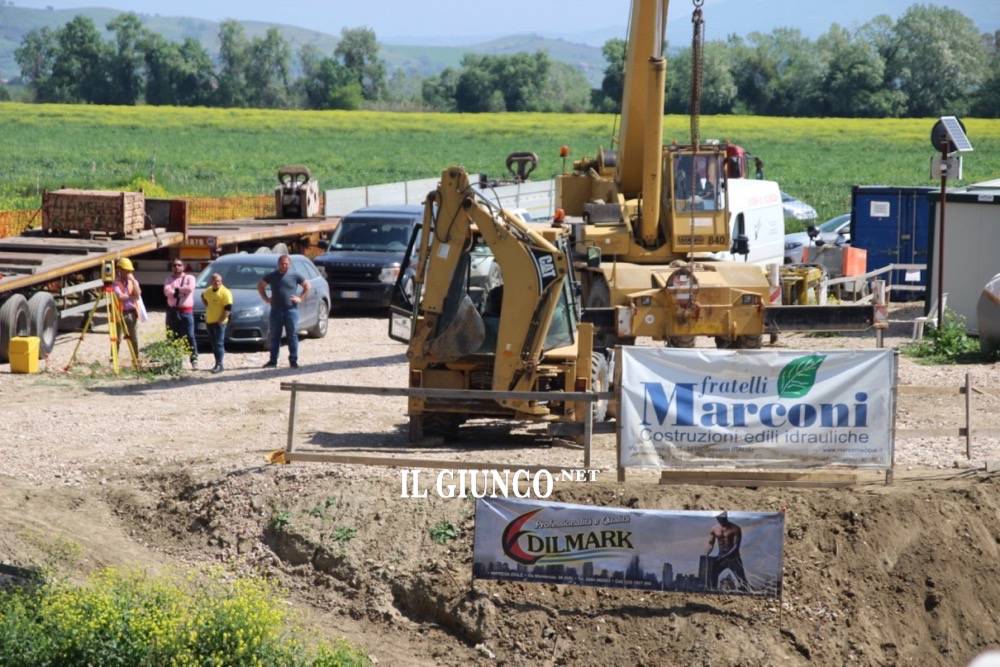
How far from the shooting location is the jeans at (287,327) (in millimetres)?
20719

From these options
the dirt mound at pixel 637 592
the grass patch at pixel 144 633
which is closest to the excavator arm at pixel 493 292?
the dirt mound at pixel 637 592

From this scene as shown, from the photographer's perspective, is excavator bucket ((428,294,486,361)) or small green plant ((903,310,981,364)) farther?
small green plant ((903,310,981,364))

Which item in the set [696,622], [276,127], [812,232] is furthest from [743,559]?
[276,127]

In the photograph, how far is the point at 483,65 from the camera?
12394cm

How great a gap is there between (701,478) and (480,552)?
208cm

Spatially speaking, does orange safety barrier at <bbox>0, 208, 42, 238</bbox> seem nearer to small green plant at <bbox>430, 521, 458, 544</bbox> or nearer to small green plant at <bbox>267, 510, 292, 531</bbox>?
small green plant at <bbox>267, 510, 292, 531</bbox>

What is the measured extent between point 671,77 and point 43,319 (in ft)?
217

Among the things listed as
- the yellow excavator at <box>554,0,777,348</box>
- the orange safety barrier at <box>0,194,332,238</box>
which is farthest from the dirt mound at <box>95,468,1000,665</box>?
the orange safety barrier at <box>0,194,332,238</box>

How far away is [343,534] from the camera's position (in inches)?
515

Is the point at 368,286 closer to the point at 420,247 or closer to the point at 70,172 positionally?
the point at 420,247

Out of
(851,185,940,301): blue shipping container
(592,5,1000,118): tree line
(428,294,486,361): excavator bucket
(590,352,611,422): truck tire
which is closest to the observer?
(428,294,486,361): excavator bucket

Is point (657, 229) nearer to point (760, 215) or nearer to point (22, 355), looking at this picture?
point (760, 215)

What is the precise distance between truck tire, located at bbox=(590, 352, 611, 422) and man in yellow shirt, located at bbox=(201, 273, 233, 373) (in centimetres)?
628

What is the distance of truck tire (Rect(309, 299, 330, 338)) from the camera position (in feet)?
79.4
